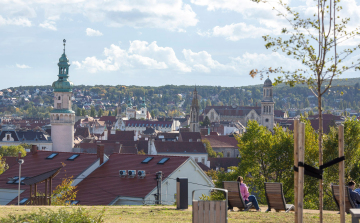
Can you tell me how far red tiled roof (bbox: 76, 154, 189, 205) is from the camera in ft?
→ 96.0

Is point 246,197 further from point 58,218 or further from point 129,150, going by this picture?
point 129,150

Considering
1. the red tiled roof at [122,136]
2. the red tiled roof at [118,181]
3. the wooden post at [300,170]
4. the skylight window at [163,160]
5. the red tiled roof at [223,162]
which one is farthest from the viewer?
the red tiled roof at [122,136]

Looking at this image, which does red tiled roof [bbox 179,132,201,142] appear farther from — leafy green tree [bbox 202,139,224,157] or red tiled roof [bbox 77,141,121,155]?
red tiled roof [bbox 77,141,121,155]

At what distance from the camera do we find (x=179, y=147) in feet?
309

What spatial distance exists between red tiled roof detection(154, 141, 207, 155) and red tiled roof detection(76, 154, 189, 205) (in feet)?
183

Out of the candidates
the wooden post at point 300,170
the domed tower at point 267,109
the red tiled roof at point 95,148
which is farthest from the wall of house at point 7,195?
the domed tower at point 267,109

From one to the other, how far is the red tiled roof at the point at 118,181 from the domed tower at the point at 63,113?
40717 millimetres

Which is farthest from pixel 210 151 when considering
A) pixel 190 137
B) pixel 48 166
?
pixel 48 166

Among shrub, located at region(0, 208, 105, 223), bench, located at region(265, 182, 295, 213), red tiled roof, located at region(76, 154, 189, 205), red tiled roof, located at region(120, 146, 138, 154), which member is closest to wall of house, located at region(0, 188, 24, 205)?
red tiled roof, located at region(76, 154, 189, 205)

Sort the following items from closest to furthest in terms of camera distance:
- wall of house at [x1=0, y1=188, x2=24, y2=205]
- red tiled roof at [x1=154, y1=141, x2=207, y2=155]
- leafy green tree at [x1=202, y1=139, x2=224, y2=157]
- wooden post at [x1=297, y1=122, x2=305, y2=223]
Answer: wooden post at [x1=297, y1=122, x2=305, y2=223]
wall of house at [x1=0, y1=188, x2=24, y2=205]
red tiled roof at [x1=154, y1=141, x2=207, y2=155]
leafy green tree at [x1=202, y1=139, x2=224, y2=157]

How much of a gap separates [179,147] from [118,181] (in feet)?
207

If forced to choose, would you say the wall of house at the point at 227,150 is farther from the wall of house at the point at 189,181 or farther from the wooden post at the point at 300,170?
the wooden post at the point at 300,170

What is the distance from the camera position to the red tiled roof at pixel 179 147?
92.2 metres

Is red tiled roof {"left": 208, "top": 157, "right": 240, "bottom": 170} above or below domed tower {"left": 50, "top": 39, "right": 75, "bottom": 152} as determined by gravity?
below
